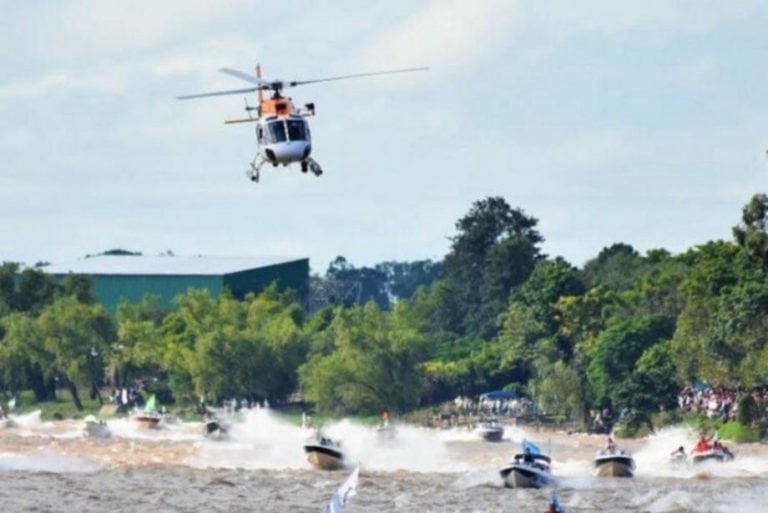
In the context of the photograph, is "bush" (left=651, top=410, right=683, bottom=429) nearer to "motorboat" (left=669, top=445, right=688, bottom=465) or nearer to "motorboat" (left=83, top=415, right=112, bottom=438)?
"motorboat" (left=83, top=415, right=112, bottom=438)

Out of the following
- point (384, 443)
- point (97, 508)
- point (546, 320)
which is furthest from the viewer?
point (546, 320)

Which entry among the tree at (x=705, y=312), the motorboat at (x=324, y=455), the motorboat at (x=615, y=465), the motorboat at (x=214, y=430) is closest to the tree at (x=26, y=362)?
the motorboat at (x=214, y=430)

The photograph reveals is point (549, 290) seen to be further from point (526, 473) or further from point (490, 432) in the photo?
point (526, 473)

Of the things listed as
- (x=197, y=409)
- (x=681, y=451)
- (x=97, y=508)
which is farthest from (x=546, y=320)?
(x=97, y=508)

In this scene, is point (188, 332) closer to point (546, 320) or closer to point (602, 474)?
point (546, 320)

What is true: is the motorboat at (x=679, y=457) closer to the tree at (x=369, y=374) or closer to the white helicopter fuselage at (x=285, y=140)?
the white helicopter fuselage at (x=285, y=140)

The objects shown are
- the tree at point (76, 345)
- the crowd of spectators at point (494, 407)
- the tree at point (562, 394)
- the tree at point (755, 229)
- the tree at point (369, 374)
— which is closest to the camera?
the tree at point (755, 229)
